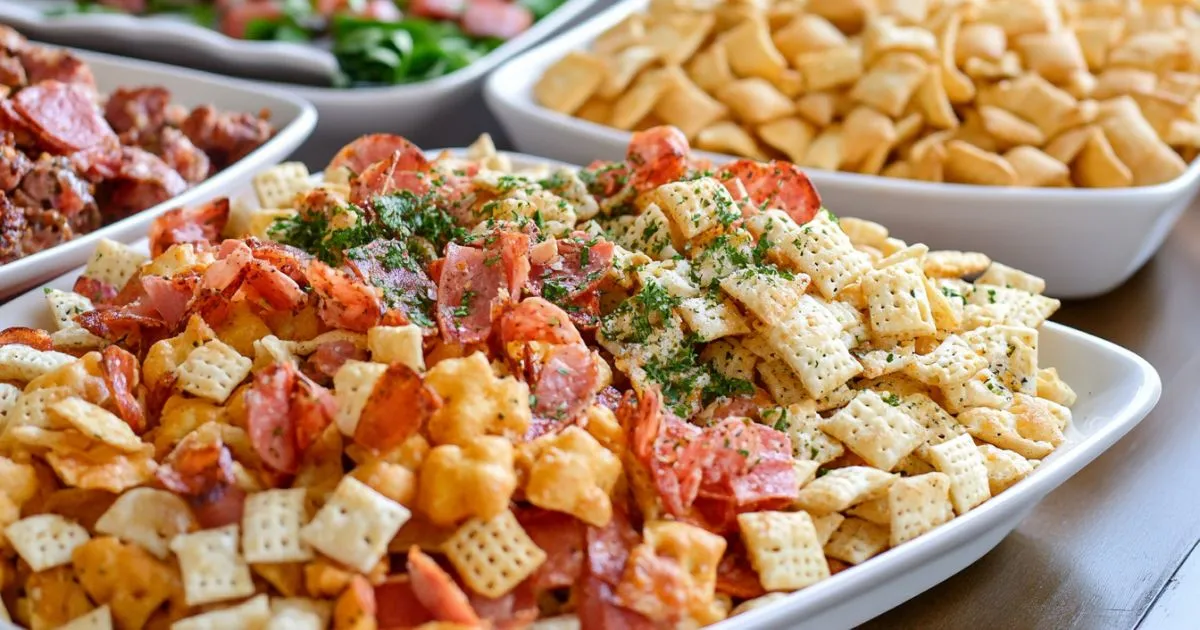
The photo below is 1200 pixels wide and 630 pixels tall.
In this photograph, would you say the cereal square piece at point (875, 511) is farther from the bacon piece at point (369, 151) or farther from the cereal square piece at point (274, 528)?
the bacon piece at point (369, 151)

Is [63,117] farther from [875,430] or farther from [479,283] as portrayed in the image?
[875,430]

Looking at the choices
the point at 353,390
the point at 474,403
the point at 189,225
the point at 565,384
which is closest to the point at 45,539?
the point at 353,390

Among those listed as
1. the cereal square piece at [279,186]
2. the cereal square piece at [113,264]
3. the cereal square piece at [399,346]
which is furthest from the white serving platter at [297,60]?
the cereal square piece at [399,346]

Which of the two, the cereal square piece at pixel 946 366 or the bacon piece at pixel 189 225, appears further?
the bacon piece at pixel 189 225

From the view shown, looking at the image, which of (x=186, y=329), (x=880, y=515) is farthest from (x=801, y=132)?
(x=186, y=329)

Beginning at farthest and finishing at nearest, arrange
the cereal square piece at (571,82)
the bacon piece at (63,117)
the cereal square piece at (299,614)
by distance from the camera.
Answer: the cereal square piece at (571,82), the bacon piece at (63,117), the cereal square piece at (299,614)
